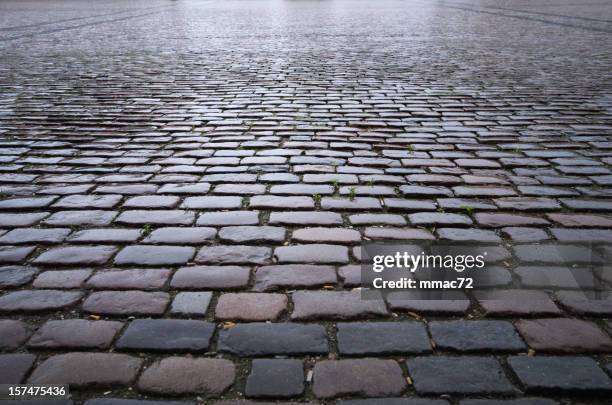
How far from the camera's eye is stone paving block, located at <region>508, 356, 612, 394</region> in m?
1.49

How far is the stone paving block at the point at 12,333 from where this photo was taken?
1.68 metres

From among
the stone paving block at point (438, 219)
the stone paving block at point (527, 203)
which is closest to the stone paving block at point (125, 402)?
the stone paving block at point (438, 219)

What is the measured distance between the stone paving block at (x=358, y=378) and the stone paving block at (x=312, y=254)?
649mm

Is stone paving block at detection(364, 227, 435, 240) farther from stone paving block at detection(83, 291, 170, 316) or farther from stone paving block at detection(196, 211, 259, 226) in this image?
stone paving block at detection(83, 291, 170, 316)

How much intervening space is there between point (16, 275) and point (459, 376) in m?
1.91

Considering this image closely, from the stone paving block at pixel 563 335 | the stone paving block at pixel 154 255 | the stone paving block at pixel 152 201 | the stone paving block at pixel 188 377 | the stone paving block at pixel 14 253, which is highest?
the stone paving block at pixel 152 201

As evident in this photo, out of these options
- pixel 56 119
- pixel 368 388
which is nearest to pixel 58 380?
pixel 368 388

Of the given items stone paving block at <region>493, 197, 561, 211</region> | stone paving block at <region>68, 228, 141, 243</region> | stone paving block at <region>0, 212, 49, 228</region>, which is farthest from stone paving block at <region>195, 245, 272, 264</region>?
stone paving block at <region>493, 197, 561, 211</region>

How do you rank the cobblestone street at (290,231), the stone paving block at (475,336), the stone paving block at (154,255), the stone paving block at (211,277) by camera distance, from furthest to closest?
1. the stone paving block at (154,255)
2. the stone paving block at (211,277)
3. the stone paving block at (475,336)
4. the cobblestone street at (290,231)

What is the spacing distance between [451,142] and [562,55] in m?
5.57

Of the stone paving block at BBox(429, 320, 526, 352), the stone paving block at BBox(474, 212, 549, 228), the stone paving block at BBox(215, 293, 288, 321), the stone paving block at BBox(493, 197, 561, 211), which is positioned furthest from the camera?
the stone paving block at BBox(493, 197, 561, 211)

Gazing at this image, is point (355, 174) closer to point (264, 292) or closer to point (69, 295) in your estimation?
point (264, 292)

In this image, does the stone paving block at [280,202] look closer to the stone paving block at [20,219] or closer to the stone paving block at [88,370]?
the stone paving block at [20,219]

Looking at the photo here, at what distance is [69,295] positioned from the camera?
6.42 feet
